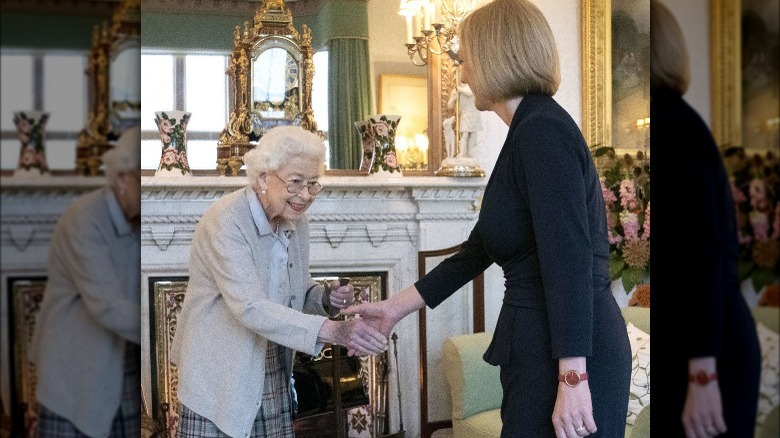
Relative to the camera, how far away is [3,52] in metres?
0.42

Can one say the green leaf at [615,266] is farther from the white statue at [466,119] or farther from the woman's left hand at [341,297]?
the woman's left hand at [341,297]

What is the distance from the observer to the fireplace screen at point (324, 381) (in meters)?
1.64

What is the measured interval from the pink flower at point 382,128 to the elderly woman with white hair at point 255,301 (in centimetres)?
16

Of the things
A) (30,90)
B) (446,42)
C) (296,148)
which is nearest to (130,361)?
(30,90)

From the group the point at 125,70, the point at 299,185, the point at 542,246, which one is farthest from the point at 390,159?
the point at 125,70

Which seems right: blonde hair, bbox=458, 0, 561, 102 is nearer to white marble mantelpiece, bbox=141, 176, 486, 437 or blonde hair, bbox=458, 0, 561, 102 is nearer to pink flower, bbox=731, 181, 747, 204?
white marble mantelpiece, bbox=141, 176, 486, 437

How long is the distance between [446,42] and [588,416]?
86cm

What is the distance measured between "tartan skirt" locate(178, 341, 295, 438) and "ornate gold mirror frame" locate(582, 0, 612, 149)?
0.75 m

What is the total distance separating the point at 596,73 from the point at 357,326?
0.72 m

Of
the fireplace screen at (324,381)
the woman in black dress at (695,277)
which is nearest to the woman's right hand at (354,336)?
the fireplace screen at (324,381)

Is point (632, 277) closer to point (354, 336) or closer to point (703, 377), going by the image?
point (354, 336)

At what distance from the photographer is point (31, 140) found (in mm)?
413

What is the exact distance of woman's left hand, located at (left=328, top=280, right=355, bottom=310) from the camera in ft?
5.17

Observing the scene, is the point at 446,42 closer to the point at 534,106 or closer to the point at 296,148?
the point at 296,148
